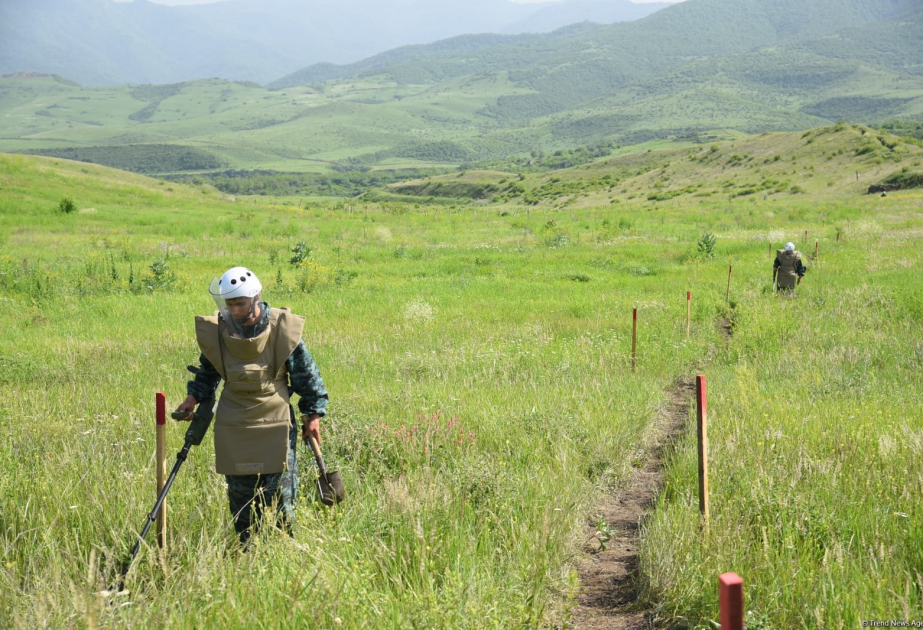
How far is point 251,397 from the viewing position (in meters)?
4.67

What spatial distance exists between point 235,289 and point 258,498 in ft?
4.79

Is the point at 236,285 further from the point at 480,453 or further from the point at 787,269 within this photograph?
the point at 787,269

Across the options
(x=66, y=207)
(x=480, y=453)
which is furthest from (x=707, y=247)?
(x=66, y=207)

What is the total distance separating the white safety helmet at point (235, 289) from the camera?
4469 mm

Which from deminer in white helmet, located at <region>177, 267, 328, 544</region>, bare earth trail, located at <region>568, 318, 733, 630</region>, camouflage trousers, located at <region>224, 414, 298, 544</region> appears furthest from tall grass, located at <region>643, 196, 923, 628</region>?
deminer in white helmet, located at <region>177, 267, 328, 544</region>

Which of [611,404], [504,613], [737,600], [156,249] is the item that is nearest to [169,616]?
[504,613]

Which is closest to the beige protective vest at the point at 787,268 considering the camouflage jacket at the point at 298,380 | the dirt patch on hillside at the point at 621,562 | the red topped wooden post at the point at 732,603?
the dirt patch on hillside at the point at 621,562

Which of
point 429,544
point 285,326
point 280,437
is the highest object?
point 285,326

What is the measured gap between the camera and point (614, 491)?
6445 millimetres

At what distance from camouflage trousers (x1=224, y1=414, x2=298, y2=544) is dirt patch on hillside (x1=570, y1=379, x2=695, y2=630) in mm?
2041

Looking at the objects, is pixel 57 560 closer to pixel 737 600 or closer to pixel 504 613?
pixel 504 613

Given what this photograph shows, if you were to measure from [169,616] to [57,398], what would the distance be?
5.50m

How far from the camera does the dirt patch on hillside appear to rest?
447 centimetres

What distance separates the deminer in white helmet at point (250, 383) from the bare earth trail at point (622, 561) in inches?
81.1
